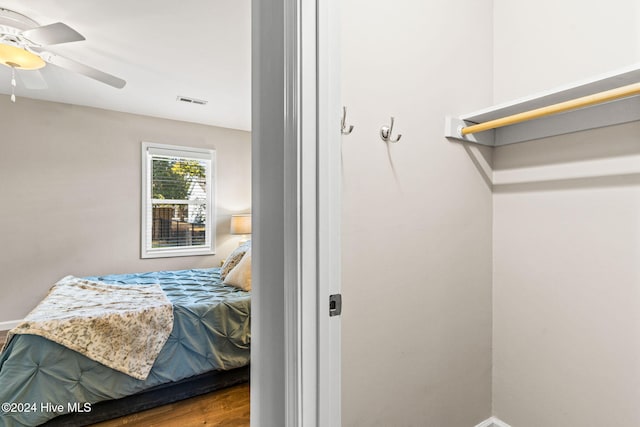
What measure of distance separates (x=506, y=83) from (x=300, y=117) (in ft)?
3.32

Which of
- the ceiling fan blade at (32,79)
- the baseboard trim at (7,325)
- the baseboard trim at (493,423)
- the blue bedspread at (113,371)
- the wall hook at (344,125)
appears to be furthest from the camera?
the baseboard trim at (7,325)

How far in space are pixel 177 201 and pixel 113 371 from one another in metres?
2.72

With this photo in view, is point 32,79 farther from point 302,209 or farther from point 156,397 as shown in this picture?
point 302,209

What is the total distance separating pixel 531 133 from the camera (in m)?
1.29

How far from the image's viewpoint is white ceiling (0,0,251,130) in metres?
2.00

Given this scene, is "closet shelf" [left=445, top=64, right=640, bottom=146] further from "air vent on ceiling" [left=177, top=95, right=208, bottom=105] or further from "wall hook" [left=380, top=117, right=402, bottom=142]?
"air vent on ceiling" [left=177, top=95, right=208, bottom=105]

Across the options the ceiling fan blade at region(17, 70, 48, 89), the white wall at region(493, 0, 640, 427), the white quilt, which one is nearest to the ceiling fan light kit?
the ceiling fan blade at region(17, 70, 48, 89)

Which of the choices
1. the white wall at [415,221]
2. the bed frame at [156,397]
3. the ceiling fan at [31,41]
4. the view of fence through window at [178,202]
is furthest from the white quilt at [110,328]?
the view of fence through window at [178,202]

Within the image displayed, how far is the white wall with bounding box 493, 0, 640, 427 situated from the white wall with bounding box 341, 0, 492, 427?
8cm

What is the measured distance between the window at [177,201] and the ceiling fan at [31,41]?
182 centimetres

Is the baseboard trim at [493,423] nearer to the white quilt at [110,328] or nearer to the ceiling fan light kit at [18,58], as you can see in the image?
the white quilt at [110,328]

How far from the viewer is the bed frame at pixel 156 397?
74.3 inches

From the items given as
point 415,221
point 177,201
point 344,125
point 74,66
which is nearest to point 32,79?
point 74,66

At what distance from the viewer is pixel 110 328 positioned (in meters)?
1.98
